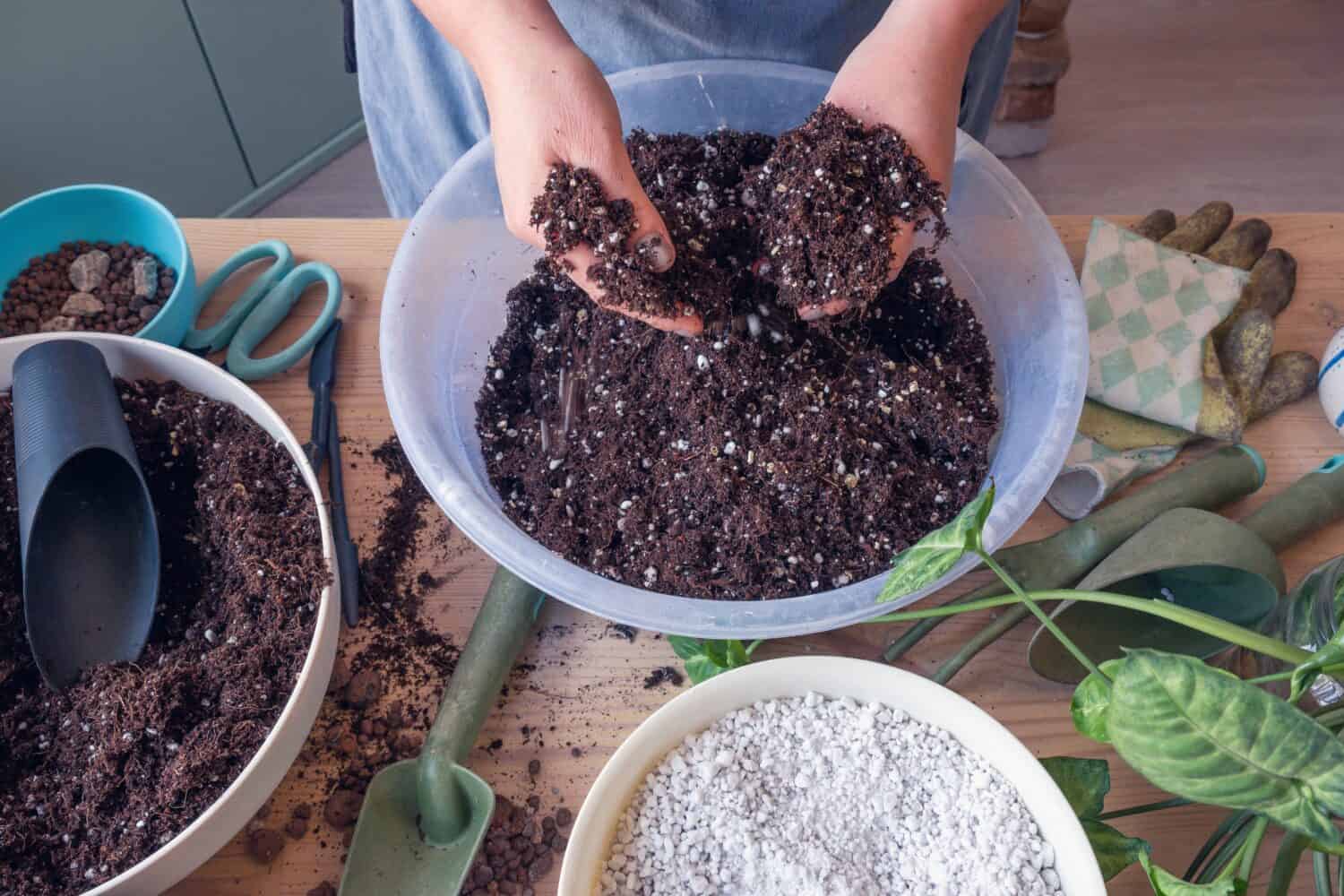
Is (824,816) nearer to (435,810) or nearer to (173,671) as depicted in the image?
(435,810)

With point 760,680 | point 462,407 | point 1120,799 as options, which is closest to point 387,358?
point 462,407

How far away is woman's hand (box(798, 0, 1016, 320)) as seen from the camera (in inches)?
27.4

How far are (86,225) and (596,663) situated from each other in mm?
726

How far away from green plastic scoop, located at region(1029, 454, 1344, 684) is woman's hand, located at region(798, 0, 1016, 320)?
28cm

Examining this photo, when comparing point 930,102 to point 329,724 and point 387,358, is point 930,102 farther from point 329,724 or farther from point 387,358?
point 329,724

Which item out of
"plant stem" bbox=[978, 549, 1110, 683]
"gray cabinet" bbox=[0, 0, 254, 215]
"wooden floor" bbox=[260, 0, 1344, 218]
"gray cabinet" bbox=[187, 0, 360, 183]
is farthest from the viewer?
"wooden floor" bbox=[260, 0, 1344, 218]

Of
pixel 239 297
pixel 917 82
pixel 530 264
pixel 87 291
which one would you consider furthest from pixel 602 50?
pixel 87 291

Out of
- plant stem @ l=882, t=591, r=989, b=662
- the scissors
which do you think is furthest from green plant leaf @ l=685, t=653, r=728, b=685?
the scissors

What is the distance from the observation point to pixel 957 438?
749 mm

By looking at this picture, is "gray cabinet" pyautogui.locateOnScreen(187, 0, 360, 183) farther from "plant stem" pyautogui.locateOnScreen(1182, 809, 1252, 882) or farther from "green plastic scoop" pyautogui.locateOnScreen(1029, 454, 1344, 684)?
"plant stem" pyautogui.locateOnScreen(1182, 809, 1252, 882)

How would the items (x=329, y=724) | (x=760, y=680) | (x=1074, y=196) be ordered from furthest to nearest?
(x=1074, y=196)
(x=329, y=724)
(x=760, y=680)

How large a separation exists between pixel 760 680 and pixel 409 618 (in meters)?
0.33

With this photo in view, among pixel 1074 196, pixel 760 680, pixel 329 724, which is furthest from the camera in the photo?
pixel 1074 196

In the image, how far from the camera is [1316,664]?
47 cm
